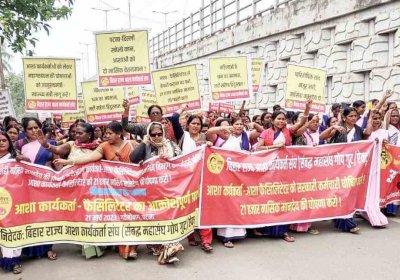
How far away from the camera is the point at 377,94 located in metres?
10.1

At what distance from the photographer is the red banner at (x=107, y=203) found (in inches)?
183

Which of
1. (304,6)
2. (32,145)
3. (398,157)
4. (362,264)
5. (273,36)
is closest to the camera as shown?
(362,264)

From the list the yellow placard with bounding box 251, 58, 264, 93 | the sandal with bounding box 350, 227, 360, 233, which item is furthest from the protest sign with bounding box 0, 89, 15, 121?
the sandal with bounding box 350, 227, 360, 233

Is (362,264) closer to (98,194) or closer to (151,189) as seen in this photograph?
(151,189)

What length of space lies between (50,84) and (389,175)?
470 cm

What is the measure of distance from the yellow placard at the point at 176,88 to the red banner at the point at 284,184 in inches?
47.0

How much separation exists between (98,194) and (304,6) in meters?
9.71

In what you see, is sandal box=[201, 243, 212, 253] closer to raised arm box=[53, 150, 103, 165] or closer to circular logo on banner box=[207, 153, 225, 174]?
circular logo on banner box=[207, 153, 225, 174]

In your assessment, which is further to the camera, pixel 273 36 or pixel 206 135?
pixel 273 36

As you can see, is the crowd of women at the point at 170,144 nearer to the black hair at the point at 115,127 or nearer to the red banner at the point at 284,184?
the black hair at the point at 115,127

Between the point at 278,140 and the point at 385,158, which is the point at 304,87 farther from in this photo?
the point at 385,158

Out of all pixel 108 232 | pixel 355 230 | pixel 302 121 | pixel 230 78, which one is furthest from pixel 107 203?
pixel 355 230

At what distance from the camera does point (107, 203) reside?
15.5ft

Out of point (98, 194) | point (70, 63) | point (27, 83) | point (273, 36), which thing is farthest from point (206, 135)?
point (273, 36)
